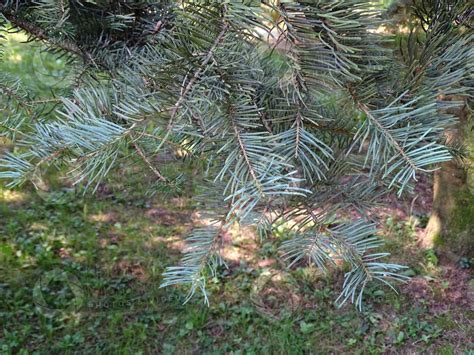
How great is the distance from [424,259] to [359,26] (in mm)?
1928

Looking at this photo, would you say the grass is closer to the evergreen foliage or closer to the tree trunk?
the tree trunk

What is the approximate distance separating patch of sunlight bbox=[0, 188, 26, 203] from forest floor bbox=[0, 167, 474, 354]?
161 millimetres

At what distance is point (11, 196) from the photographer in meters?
2.82

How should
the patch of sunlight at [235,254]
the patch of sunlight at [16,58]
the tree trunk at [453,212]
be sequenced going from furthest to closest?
1. the patch of sunlight at [16,58]
2. the patch of sunlight at [235,254]
3. the tree trunk at [453,212]

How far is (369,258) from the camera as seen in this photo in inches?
19.6

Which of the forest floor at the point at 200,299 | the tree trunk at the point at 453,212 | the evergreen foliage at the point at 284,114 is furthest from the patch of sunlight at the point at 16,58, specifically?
the evergreen foliage at the point at 284,114

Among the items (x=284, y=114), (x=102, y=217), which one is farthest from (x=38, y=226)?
(x=284, y=114)

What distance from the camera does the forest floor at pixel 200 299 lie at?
1875 millimetres

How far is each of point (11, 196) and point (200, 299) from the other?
4.88 feet

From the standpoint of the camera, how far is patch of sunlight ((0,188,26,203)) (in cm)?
278

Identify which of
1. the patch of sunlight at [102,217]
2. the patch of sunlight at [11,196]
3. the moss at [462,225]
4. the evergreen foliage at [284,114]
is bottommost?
the patch of sunlight at [11,196]

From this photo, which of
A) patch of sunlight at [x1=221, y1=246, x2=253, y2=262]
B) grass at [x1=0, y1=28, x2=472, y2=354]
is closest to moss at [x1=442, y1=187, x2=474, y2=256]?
grass at [x1=0, y1=28, x2=472, y2=354]

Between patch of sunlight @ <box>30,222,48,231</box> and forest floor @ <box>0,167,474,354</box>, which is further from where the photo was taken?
patch of sunlight @ <box>30,222,48,231</box>

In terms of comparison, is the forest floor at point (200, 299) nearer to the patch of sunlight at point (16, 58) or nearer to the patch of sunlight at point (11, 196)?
the patch of sunlight at point (11, 196)
